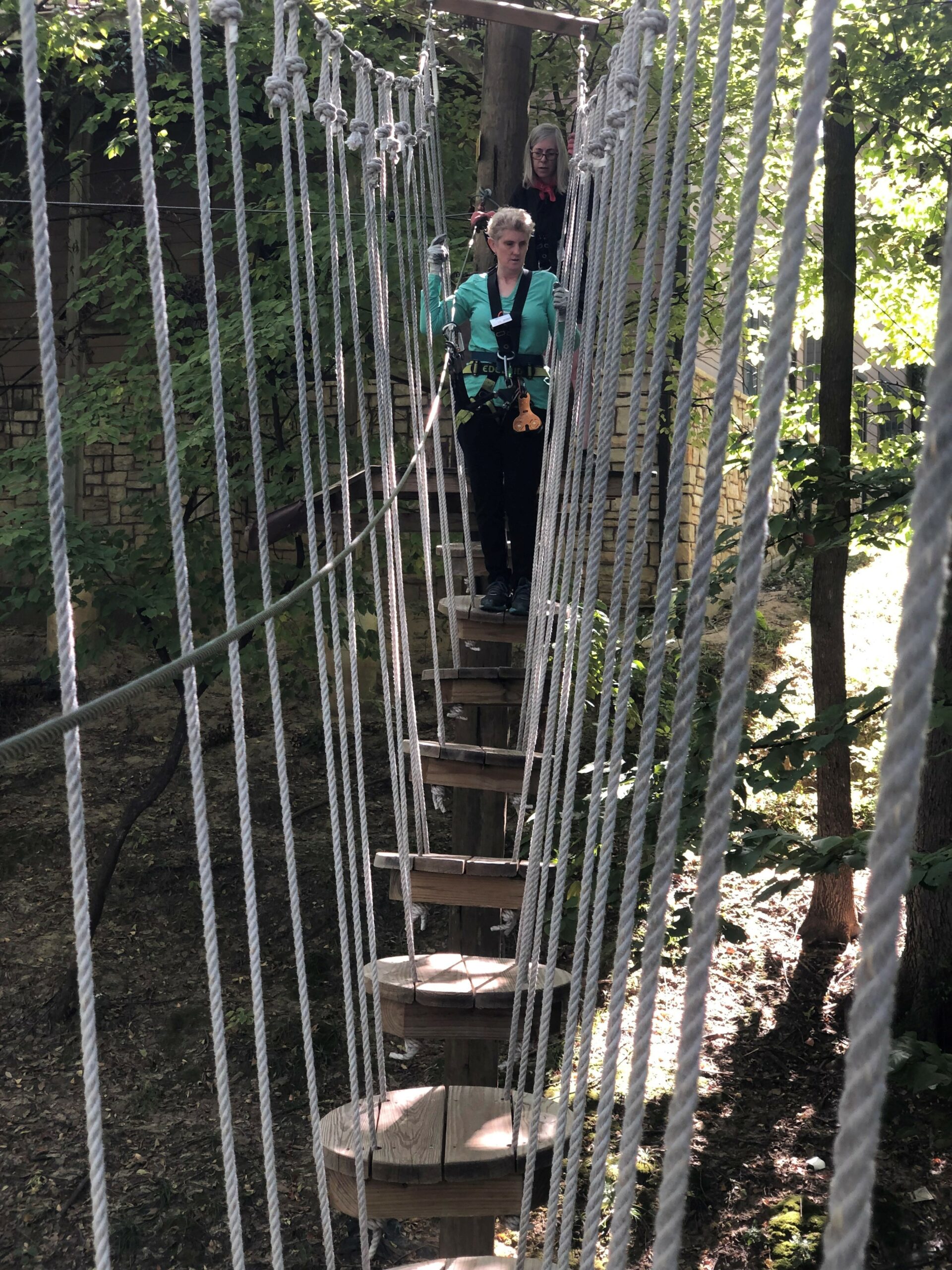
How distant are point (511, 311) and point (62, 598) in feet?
8.03

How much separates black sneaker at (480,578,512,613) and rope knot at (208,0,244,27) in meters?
1.92

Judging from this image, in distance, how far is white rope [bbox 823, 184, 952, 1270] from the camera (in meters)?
0.56

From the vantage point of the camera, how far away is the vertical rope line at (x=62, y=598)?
128cm

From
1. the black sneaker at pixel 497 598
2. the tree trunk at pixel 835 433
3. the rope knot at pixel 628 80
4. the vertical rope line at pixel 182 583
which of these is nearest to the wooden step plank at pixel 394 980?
the vertical rope line at pixel 182 583

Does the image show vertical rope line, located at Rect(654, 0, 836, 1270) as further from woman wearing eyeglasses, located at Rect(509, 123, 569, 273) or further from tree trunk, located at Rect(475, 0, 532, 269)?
tree trunk, located at Rect(475, 0, 532, 269)

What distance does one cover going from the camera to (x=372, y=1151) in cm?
216

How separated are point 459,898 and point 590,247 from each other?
1664mm

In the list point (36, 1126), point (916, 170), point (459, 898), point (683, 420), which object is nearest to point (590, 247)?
point (459, 898)

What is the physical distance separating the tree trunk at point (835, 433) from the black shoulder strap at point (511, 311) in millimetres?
2378

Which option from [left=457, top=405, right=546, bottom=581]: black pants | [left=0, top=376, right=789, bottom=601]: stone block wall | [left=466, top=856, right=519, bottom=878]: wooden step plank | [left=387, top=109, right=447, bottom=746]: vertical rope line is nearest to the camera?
[left=466, top=856, right=519, bottom=878]: wooden step plank

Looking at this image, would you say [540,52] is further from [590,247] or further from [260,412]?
[590,247]

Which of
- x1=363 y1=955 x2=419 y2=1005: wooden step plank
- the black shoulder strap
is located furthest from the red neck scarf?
x1=363 y1=955 x2=419 y2=1005: wooden step plank

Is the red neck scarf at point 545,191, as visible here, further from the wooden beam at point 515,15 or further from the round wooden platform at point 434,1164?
the round wooden platform at point 434,1164

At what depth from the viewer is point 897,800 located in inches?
22.6
